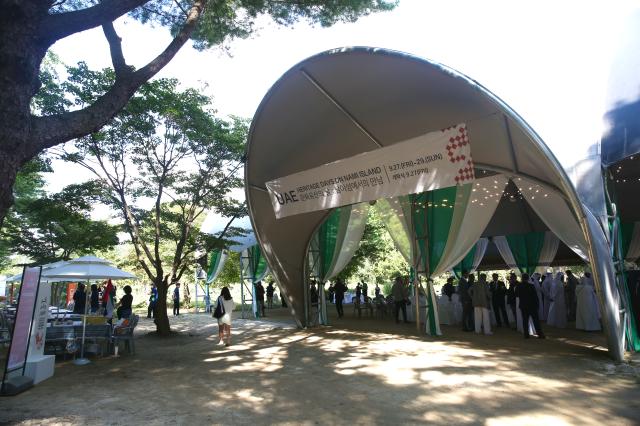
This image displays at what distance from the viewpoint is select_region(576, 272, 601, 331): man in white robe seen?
955 centimetres

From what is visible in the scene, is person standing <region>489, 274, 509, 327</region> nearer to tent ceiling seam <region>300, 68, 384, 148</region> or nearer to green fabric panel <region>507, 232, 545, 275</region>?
tent ceiling seam <region>300, 68, 384, 148</region>

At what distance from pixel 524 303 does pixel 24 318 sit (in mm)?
9119

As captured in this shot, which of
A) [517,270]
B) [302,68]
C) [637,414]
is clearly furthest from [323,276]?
[517,270]

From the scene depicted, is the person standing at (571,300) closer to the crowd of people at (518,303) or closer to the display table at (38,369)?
the crowd of people at (518,303)

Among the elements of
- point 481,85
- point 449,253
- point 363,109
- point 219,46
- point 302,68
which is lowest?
point 449,253

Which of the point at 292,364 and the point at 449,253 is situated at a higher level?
the point at 449,253

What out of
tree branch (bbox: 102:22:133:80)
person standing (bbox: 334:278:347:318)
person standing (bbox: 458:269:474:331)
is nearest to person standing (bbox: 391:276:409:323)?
person standing (bbox: 458:269:474:331)

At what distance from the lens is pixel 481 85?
607 centimetres

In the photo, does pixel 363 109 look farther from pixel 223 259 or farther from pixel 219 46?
pixel 223 259

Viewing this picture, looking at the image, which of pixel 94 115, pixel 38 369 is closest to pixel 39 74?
pixel 94 115

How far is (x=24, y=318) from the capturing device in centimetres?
538

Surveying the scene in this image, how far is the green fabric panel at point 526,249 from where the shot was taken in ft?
55.4

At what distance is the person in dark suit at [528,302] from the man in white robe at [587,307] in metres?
1.71

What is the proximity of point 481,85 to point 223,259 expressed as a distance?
1657cm
